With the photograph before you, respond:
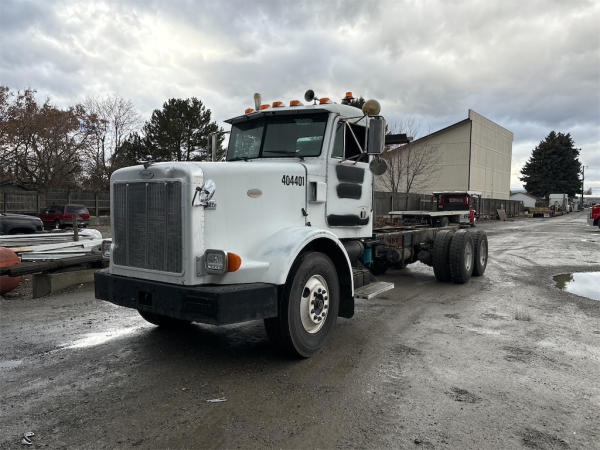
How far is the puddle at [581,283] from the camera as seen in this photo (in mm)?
8070

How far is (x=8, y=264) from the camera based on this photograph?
7523 millimetres

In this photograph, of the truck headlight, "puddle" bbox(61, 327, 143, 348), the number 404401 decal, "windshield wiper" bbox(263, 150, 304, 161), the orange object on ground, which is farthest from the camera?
the orange object on ground

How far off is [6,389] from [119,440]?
58.7 inches

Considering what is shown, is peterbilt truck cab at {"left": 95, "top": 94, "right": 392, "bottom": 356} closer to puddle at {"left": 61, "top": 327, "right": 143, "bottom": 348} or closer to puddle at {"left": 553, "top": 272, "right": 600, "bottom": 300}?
puddle at {"left": 61, "top": 327, "right": 143, "bottom": 348}

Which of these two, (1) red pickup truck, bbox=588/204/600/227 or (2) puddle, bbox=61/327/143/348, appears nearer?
(2) puddle, bbox=61/327/143/348

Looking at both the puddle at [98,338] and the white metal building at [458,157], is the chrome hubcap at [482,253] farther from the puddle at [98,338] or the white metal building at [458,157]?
the white metal building at [458,157]

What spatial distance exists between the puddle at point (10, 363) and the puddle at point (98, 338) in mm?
494

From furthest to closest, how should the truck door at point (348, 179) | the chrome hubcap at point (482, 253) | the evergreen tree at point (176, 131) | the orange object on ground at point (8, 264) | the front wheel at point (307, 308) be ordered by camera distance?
the evergreen tree at point (176, 131), the chrome hubcap at point (482, 253), the orange object on ground at point (8, 264), the truck door at point (348, 179), the front wheel at point (307, 308)

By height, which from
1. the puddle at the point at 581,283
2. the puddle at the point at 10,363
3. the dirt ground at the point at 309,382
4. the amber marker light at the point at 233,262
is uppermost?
the amber marker light at the point at 233,262

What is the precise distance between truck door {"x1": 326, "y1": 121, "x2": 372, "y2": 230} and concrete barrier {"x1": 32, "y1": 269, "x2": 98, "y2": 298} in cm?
511

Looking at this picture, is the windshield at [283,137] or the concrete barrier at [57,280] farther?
the concrete barrier at [57,280]

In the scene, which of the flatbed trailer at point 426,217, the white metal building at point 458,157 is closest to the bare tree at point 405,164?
the white metal building at point 458,157

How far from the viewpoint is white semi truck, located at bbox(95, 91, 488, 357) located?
3.81 m

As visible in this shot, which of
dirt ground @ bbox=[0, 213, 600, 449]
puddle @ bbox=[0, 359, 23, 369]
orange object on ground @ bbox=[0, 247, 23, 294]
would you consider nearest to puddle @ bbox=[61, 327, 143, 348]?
dirt ground @ bbox=[0, 213, 600, 449]
